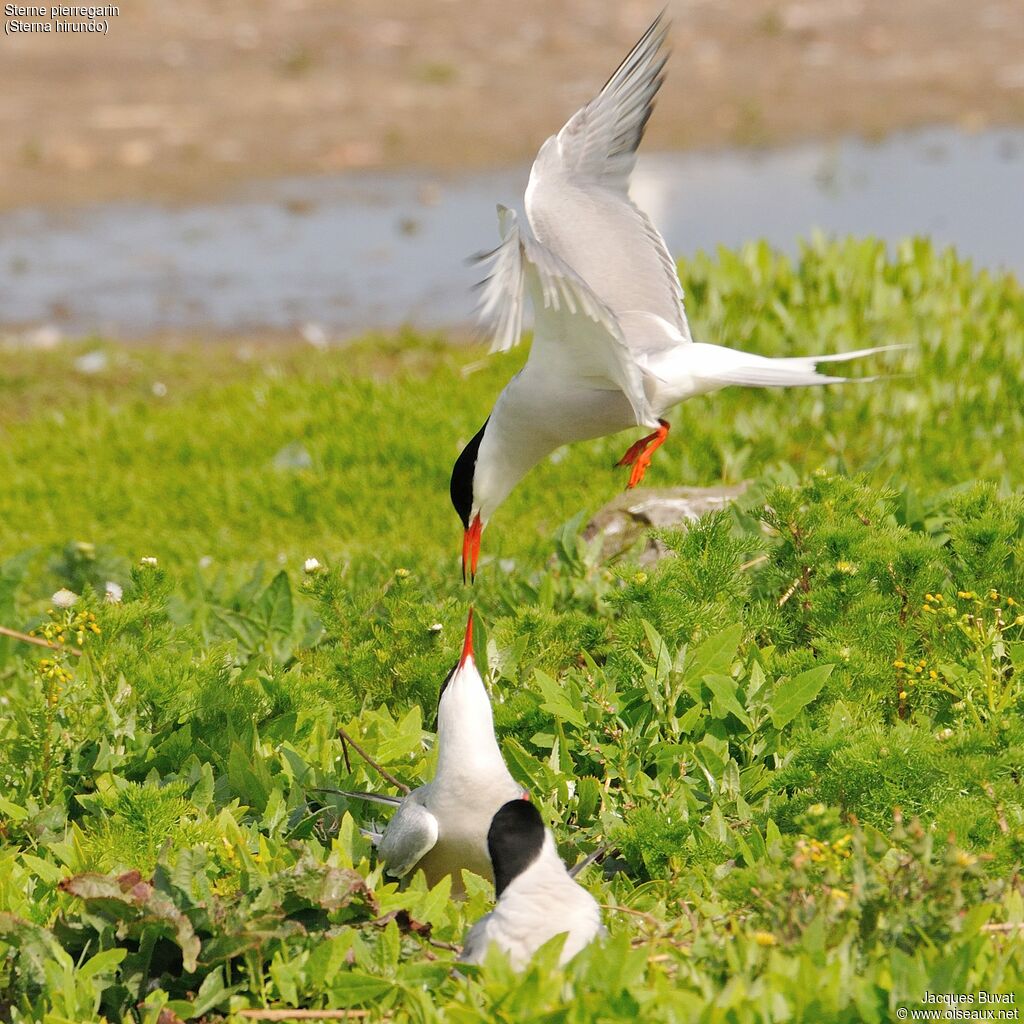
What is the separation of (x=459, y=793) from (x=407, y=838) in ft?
0.46

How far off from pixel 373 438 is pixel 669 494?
2079 millimetres

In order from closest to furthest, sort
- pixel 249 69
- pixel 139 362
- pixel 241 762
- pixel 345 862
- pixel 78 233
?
pixel 345 862 → pixel 241 762 → pixel 139 362 → pixel 78 233 → pixel 249 69

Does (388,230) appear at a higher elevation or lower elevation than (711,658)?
lower

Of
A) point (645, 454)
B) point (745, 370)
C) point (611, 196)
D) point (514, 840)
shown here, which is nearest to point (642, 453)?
point (645, 454)

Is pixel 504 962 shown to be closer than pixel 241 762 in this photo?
Yes

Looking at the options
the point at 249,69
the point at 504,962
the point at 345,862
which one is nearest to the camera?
the point at 504,962

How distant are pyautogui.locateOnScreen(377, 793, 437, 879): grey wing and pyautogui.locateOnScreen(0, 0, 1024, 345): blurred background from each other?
21.9ft

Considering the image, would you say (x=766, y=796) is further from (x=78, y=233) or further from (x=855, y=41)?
(x=855, y=41)

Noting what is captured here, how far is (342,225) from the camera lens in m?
12.3

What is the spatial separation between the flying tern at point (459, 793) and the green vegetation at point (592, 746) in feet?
0.39

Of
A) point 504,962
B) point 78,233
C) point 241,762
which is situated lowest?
point 78,233

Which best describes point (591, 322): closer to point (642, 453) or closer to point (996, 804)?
point (642, 453)

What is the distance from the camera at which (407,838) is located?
3.16m

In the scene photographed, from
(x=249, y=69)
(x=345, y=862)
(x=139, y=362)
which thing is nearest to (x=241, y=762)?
(x=345, y=862)
